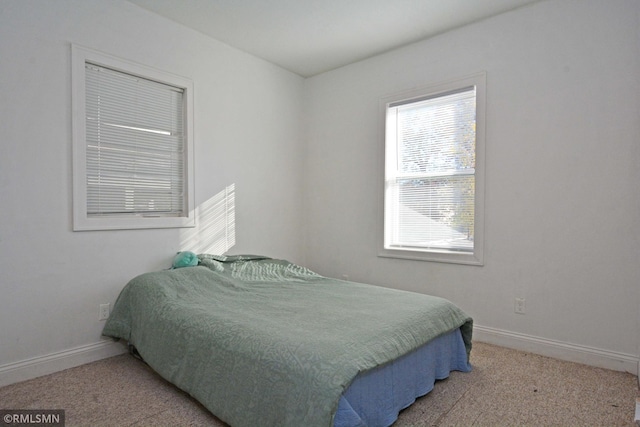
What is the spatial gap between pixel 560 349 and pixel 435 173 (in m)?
1.63

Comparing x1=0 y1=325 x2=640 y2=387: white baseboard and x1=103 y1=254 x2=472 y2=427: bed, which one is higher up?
x1=103 y1=254 x2=472 y2=427: bed

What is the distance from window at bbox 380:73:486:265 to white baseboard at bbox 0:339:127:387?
7.93 ft

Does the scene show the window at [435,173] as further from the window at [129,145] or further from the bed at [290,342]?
the window at [129,145]

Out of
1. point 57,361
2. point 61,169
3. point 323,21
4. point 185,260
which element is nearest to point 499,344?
point 185,260

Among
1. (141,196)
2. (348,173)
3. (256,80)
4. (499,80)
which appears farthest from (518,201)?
(141,196)

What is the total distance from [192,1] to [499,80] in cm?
242

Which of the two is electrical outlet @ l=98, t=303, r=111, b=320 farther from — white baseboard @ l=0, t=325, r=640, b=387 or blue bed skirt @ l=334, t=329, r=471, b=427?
blue bed skirt @ l=334, t=329, r=471, b=427

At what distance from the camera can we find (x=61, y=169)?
255cm

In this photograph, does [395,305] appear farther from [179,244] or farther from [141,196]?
[141,196]

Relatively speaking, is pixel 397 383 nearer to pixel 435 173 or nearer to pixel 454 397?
pixel 454 397

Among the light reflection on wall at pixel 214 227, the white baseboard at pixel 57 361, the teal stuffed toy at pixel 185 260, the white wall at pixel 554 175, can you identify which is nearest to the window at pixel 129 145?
the light reflection on wall at pixel 214 227

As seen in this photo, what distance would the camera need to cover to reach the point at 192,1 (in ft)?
9.34

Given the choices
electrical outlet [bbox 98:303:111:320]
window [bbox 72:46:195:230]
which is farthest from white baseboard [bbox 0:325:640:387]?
window [bbox 72:46:195:230]

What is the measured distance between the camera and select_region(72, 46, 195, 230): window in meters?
2.65
